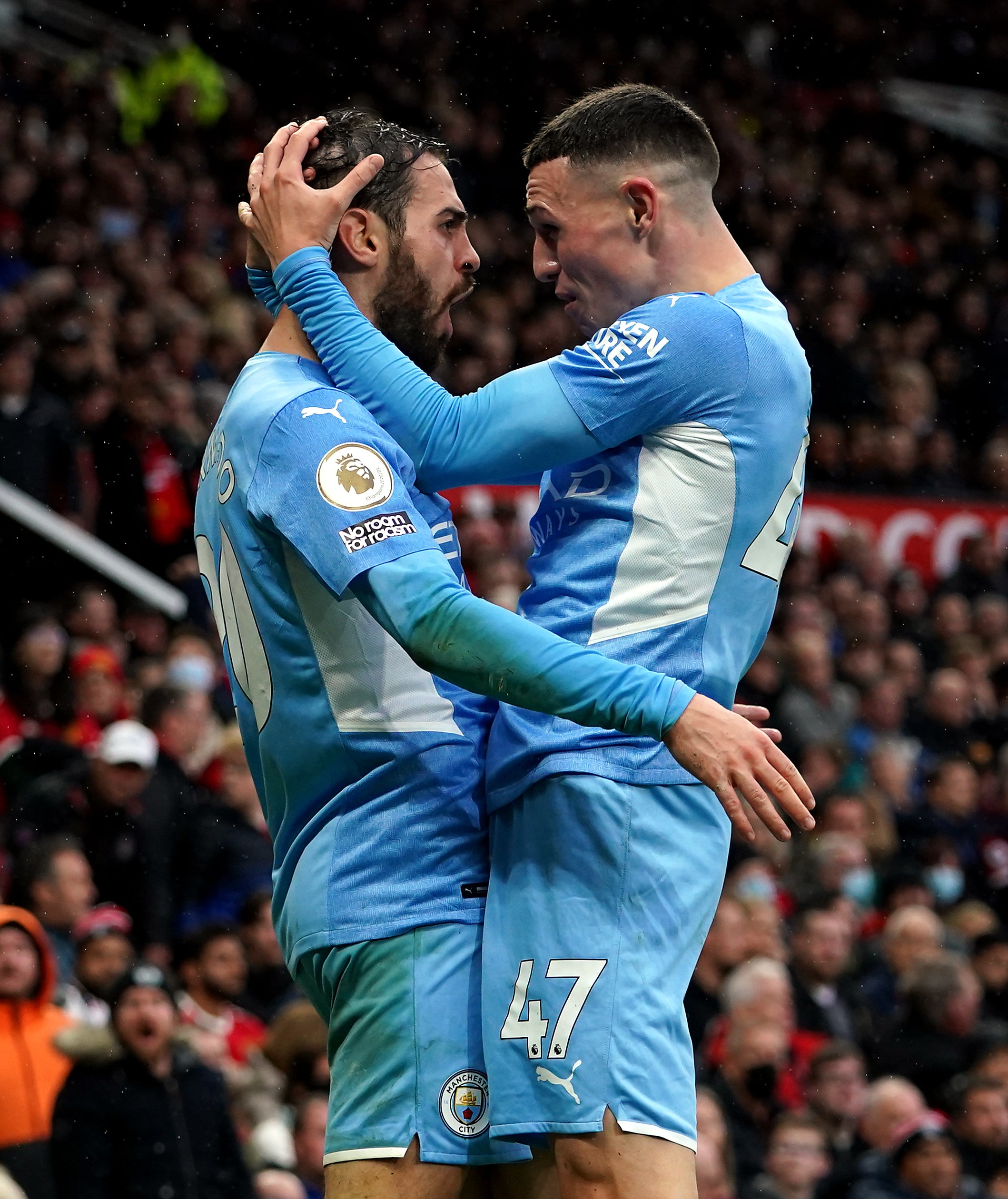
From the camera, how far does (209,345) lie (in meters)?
10.8

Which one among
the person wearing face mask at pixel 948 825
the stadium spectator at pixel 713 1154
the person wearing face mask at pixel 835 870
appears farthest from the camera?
the person wearing face mask at pixel 948 825

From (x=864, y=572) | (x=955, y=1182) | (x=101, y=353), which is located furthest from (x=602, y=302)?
(x=864, y=572)

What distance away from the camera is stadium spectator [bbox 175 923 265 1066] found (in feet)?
21.9

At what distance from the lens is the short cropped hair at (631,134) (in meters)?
3.23

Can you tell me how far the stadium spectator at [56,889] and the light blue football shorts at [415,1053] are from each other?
13.1ft

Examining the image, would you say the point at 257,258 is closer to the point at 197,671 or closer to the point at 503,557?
the point at 197,671

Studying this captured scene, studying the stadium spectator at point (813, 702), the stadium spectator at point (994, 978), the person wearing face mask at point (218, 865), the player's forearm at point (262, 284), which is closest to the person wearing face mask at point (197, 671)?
the person wearing face mask at point (218, 865)

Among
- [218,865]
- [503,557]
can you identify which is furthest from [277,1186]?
[503,557]

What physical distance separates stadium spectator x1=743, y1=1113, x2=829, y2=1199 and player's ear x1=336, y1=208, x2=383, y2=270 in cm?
462

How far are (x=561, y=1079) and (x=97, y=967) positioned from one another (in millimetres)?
3870

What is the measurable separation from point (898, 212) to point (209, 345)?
10445 mm

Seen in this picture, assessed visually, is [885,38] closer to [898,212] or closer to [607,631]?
[898,212]

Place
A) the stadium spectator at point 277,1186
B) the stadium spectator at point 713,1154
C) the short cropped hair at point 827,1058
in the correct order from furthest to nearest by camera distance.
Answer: the short cropped hair at point 827,1058 → the stadium spectator at point 713,1154 → the stadium spectator at point 277,1186

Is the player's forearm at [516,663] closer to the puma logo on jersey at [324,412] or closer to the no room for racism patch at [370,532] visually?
the no room for racism patch at [370,532]
